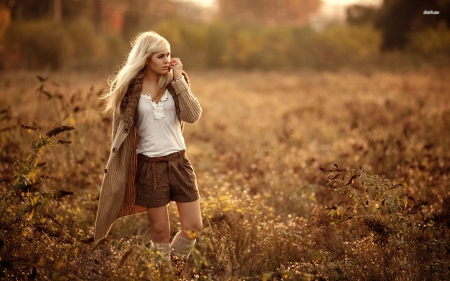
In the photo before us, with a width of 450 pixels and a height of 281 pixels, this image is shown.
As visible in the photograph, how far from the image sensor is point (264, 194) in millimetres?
5375

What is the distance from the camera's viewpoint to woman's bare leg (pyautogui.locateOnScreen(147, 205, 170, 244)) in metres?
3.57

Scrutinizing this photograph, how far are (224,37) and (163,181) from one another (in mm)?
29036

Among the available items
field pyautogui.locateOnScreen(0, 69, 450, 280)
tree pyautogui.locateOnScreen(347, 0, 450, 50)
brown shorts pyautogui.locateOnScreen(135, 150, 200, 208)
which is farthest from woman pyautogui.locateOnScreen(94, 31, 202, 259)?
tree pyautogui.locateOnScreen(347, 0, 450, 50)

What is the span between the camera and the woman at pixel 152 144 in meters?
3.51

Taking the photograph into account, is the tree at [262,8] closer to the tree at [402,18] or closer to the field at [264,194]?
the tree at [402,18]

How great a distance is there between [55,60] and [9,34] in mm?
2586

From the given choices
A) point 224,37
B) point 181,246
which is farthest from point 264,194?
point 224,37

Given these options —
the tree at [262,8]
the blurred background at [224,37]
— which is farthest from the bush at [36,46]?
the tree at [262,8]

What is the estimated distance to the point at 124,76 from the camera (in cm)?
356

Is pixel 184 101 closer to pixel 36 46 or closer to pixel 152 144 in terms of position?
pixel 152 144

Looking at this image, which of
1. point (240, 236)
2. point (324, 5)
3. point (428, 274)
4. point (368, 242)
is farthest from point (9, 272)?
point (324, 5)

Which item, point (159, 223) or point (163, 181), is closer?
point (163, 181)

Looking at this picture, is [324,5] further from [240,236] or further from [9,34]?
[240,236]

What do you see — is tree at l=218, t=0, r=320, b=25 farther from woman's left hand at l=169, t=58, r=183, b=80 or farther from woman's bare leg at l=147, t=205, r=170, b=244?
woman's bare leg at l=147, t=205, r=170, b=244
